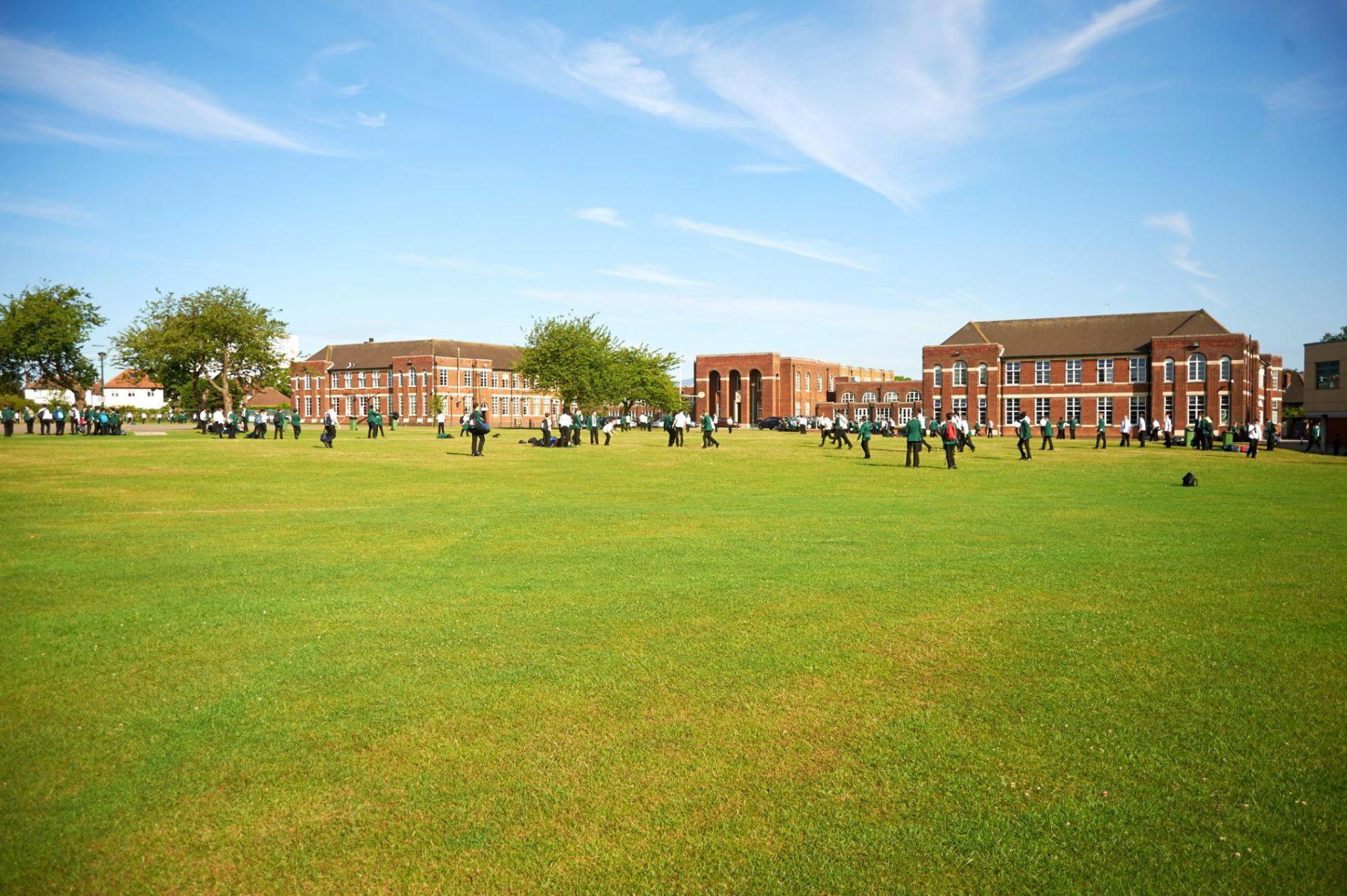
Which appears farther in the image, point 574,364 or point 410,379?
point 410,379

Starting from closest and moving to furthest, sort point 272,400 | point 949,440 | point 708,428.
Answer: point 949,440, point 708,428, point 272,400

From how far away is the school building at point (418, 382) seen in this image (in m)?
116

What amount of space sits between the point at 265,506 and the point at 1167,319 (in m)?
82.1

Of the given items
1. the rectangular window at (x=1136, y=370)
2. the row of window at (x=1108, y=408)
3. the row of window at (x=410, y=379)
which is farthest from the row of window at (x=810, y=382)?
the rectangular window at (x=1136, y=370)

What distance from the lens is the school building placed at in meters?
116

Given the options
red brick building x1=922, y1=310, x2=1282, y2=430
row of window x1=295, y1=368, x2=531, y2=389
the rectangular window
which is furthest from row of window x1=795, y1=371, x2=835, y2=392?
the rectangular window

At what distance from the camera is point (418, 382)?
4604 inches

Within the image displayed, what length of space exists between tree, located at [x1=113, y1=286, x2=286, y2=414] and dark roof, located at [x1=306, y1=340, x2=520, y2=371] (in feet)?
139

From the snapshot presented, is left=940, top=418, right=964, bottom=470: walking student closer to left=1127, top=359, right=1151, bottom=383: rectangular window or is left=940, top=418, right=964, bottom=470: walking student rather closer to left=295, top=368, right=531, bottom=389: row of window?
left=1127, top=359, right=1151, bottom=383: rectangular window

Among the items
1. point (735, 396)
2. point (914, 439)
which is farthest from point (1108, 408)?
point (914, 439)

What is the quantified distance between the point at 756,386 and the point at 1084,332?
45.1 metres

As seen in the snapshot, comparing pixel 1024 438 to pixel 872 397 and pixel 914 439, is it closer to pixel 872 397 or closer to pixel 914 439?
pixel 914 439

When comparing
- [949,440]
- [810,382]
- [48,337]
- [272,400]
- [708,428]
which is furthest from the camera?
[272,400]

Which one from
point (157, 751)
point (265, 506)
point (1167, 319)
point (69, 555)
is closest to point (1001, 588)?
point (157, 751)
